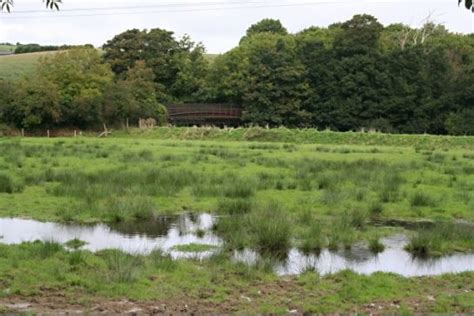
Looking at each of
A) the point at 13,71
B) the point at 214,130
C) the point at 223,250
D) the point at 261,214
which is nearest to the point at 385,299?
the point at 223,250

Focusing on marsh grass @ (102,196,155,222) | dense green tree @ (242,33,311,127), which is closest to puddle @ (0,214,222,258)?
marsh grass @ (102,196,155,222)

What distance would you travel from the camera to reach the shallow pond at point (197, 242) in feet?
36.3

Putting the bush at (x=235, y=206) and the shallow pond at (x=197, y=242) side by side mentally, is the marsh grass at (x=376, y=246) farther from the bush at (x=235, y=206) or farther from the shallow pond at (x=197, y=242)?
the bush at (x=235, y=206)

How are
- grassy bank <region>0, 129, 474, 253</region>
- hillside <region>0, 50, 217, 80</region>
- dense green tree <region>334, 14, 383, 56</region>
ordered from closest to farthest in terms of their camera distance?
grassy bank <region>0, 129, 474, 253</region>, dense green tree <region>334, 14, 383, 56</region>, hillside <region>0, 50, 217, 80</region>

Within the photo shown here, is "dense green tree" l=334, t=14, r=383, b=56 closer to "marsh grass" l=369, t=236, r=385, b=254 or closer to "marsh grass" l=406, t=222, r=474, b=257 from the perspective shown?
"marsh grass" l=406, t=222, r=474, b=257

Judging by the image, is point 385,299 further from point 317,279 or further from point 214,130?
point 214,130

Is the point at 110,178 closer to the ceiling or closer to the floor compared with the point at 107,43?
closer to the floor

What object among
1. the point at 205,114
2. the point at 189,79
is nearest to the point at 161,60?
the point at 189,79

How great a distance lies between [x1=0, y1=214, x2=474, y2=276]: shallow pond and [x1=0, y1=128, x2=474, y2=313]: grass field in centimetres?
38

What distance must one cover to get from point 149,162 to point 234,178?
7001 millimetres

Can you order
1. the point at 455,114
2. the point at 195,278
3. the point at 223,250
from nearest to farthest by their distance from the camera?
1. the point at 195,278
2. the point at 223,250
3. the point at 455,114

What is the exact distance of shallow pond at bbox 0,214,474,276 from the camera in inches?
435

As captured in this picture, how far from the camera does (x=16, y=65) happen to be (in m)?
98.4

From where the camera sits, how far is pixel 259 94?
75250mm
